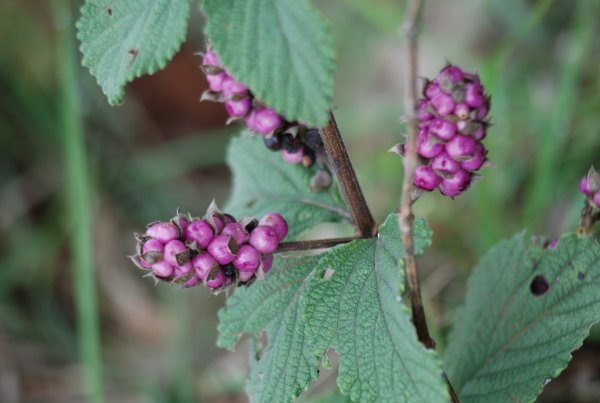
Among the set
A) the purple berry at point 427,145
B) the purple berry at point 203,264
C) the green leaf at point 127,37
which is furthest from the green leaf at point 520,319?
the green leaf at point 127,37

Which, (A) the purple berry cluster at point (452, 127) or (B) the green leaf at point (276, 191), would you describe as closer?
(A) the purple berry cluster at point (452, 127)

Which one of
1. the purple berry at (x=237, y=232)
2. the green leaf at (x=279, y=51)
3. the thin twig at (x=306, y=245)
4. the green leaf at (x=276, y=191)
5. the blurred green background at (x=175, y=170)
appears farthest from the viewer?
the blurred green background at (x=175, y=170)

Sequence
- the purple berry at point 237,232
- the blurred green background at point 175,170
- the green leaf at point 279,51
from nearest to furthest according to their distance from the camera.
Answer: the green leaf at point 279,51, the purple berry at point 237,232, the blurred green background at point 175,170

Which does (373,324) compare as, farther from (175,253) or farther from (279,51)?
(279,51)

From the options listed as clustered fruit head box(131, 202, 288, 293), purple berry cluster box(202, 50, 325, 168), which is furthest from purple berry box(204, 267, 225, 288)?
purple berry cluster box(202, 50, 325, 168)

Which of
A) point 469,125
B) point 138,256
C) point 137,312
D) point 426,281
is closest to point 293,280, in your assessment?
point 138,256

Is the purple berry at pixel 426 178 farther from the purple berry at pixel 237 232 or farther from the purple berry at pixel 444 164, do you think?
the purple berry at pixel 237 232

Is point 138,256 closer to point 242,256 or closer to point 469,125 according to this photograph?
point 242,256

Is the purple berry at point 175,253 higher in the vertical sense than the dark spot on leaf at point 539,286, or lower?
lower
